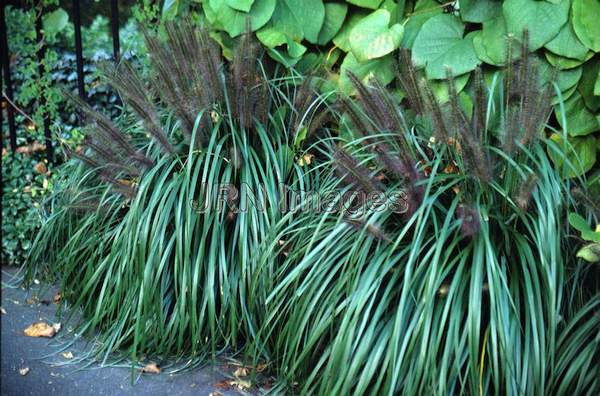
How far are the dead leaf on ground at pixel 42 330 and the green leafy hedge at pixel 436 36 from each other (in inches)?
56.9

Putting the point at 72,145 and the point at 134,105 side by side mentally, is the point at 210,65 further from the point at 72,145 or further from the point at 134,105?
the point at 72,145

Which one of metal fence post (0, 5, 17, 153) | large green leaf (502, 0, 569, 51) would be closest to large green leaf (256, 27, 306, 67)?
large green leaf (502, 0, 569, 51)

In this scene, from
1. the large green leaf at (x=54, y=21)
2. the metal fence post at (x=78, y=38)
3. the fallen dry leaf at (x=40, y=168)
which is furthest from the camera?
the large green leaf at (x=54, y=21)

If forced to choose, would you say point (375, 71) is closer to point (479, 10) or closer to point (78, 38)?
point (479, 10)

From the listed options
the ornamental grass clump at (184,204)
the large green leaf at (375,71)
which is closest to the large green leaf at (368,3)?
the large green leaf at (375,71)

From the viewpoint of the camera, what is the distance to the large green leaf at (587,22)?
2.66m

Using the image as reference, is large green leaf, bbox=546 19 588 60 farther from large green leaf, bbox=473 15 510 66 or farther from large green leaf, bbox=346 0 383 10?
large green leaf, bbox=346 0 383 10

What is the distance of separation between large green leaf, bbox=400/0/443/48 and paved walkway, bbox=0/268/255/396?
4.98ft

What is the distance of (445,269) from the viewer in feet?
7.55

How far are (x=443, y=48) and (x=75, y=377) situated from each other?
1.92 metres

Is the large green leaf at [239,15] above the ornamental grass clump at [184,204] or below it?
above

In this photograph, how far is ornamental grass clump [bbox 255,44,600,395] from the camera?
218cm

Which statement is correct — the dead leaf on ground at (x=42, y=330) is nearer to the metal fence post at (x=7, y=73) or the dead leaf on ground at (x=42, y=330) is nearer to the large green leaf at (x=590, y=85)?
the metal fence post at (x=7, y=73)

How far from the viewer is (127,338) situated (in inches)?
109
